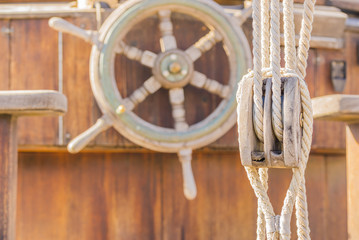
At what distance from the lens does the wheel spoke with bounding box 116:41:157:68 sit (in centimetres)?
181

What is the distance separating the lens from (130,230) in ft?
6.32

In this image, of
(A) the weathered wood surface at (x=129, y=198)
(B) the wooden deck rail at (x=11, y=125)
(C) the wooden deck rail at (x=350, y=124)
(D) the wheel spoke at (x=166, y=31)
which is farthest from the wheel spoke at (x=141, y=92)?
(C) the wooden deck rail at (x=350, y=124)

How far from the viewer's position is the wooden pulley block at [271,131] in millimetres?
886

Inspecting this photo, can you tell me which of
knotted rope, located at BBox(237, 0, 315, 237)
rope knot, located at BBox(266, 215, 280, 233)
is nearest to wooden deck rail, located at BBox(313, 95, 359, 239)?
knotted rope, located at BBox(237, 0, 315, 237)

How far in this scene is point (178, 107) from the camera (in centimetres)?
182

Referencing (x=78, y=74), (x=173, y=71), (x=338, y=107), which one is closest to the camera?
(x=338, y=107)

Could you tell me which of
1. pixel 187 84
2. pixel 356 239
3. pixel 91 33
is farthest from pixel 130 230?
pixel 356 239

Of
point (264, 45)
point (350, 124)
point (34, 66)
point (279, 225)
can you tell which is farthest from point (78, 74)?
point (279, 225)

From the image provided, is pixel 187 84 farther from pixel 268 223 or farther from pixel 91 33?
pixel 268 223

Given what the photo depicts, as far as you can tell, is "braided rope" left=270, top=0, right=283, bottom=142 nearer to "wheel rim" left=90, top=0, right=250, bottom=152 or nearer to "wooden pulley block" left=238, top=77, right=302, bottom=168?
"wooden pulley block" left=238, top=77, right=302, bottom=168

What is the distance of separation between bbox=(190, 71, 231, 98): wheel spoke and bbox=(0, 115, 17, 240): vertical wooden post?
2.08ft

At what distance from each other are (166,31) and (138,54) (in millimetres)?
122

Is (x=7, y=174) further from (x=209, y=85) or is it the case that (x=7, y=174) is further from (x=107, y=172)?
(x=209, y=85)

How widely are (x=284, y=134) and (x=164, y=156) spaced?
110 centimetres
